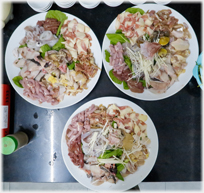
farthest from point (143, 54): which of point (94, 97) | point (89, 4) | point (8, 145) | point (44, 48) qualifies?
point (8, 145)

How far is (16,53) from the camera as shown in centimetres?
157

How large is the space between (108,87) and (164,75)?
48 cm

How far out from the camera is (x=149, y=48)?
4.71 feet

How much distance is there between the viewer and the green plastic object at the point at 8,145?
Result: 146cm

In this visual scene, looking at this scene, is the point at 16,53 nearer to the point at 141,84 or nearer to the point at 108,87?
the point at 108,87

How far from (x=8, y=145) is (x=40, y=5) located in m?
1.19

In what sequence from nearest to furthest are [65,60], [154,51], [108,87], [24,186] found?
[154,51] → [65,60] → [108,87] → [24,186]

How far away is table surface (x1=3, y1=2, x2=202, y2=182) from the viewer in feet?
5.49

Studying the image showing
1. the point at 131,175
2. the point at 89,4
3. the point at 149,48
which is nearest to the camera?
the point at 149,48

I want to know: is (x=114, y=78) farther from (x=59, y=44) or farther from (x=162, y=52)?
(x=59, y=44)

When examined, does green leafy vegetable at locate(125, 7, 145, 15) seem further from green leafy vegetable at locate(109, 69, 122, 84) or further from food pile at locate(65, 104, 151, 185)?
food pile at locate(65, 104, 151, 185)

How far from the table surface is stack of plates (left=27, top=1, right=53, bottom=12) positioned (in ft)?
0.22

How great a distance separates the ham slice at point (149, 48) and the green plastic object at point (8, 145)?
122cm

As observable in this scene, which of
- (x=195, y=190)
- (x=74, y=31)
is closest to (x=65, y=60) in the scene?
(x=74, y=31)
